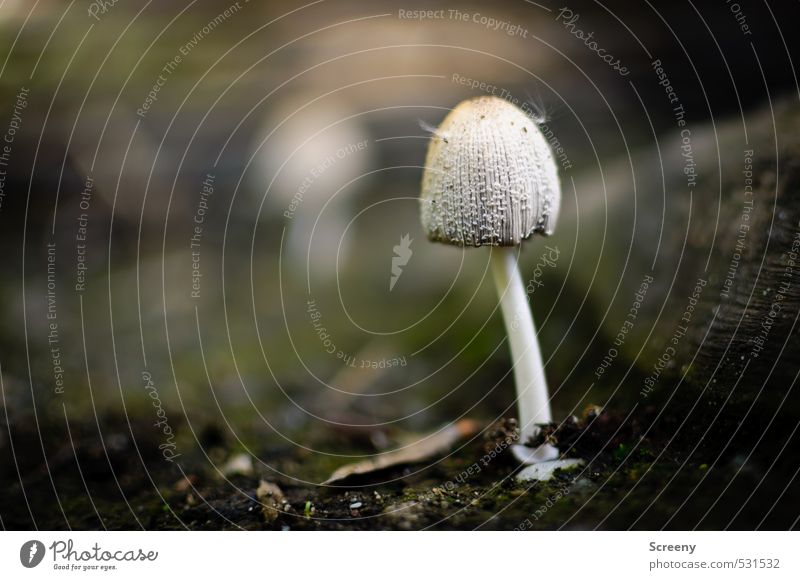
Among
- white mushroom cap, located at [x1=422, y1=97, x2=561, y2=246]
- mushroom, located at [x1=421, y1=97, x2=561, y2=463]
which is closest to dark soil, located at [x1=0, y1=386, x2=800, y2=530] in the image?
mushroom, located at [x1=421, y1=97, x2=561, y2=463]

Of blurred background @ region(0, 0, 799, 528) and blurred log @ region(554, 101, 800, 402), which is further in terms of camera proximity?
blurred background @ region(0, 0, 799, 528)

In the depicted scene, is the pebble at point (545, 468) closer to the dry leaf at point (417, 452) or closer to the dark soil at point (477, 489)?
the dark soil at point (477, 489)

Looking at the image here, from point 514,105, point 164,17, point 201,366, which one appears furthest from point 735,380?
point 164,17

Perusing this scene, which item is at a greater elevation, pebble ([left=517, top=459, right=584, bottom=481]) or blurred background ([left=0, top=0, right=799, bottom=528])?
blurred background ([left=0, top=0, right=799, bottom=528])

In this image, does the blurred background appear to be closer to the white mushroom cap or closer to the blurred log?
the blurred log

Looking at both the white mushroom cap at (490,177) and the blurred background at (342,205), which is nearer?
the white mushroom cap at (490,177)

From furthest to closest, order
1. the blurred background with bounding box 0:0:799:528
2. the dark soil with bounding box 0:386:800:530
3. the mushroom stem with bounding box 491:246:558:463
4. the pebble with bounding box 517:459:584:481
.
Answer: the blurred background with bounding box 0:0:799:528
the mushroom stem with bounding box 491:246:558:463
the pebble with bounding box 517:459:584:481
the dark soil with bounding box 0:386:800:530

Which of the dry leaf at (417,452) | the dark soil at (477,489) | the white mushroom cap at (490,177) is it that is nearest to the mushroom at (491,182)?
the white mushroom cap at (490,177)
